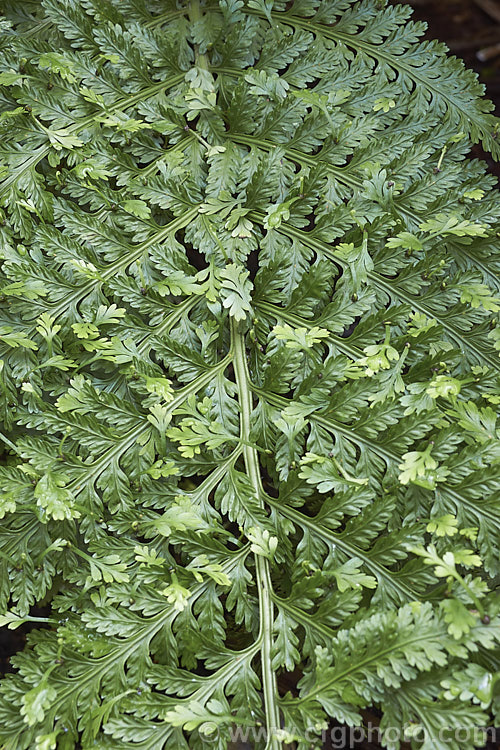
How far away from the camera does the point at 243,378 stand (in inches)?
79.1

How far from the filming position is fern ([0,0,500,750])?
5.15 feet

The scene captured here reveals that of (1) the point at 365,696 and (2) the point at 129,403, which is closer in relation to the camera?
(1) the point at 365,696

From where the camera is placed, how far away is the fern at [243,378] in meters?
1.57

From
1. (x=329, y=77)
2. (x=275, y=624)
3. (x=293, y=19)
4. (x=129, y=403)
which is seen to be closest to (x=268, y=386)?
(x=129, y=403)

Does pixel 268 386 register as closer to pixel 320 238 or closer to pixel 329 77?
pixel 320 238

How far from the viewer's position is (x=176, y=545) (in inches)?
69.7

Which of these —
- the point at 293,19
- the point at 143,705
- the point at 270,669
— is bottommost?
the point at 270,669

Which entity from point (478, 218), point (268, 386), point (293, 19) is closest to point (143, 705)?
point (268, 386)

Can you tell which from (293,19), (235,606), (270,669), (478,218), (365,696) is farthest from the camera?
(293,19)

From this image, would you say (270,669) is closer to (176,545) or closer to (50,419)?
(176,545)

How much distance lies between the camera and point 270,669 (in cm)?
167

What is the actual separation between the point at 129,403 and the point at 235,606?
2.25 feet

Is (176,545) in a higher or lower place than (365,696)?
higher

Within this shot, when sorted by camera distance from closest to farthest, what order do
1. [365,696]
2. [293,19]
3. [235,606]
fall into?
[365,696] → [235,606] → [293,19]
